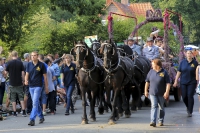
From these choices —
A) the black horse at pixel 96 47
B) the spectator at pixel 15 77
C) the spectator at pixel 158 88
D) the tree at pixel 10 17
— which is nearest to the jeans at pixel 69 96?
the spectator at pixel 15 77

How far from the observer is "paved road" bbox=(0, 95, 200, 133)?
12297 mm

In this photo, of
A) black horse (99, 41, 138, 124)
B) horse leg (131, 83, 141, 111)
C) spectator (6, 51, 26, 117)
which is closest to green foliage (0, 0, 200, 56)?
spectator (6, 51, 26, 117)

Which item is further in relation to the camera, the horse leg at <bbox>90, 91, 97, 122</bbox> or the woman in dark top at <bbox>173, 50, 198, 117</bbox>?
the woman in dark top at <bbox>173, 50, 198, 117</bbox>

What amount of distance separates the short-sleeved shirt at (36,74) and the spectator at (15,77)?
2376 millimetres

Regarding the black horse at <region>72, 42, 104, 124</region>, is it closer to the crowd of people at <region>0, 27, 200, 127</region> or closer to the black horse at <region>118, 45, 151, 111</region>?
the crowd of people at <region>0, 27, 200, 127</region>

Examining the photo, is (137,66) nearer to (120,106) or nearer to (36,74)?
(120,106)

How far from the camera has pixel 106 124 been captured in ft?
43.8

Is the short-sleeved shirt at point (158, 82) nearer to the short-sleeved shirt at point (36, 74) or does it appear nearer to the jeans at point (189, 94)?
the jeans at point (189, 94)

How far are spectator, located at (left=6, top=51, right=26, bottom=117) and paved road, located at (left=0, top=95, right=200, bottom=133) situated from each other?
2.04ft

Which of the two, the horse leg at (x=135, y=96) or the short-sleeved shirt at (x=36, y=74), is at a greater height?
the short-sleeved shirt at (x=36, y=74)


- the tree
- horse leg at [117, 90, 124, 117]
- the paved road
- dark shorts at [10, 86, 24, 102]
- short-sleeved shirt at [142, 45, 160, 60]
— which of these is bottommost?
the paved road

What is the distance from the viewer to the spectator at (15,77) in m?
16.1

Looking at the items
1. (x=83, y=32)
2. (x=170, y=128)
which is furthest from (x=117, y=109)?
(x=83, y=32)

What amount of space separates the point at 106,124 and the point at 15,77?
4.11 metres
